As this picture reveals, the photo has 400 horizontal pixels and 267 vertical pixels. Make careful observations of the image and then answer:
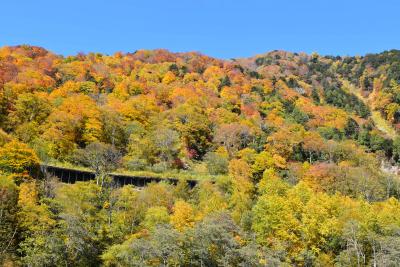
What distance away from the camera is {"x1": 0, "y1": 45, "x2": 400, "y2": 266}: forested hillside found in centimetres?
4028

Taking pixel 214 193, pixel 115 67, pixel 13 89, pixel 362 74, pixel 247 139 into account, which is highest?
pixel 362 74

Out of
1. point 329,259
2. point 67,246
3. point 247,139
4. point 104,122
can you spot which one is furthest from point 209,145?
point 67,246

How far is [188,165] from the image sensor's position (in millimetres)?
79000

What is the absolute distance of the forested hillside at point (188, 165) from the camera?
132ft

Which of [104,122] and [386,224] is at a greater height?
[104,122]

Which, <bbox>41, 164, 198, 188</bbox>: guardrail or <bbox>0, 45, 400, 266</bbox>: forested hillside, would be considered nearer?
<bbox>0, 45, 400, 266</bbox>: forested hillside

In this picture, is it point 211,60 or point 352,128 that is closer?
point 352,128

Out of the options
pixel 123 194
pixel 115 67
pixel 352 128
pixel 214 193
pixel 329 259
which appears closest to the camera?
pixel 329 259

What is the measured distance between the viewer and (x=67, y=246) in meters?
39.3

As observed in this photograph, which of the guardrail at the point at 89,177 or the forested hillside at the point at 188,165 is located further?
the guardrail at the point at 89,177

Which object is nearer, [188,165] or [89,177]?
[89,177]

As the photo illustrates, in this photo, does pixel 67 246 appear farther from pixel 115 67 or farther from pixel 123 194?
pixel 115 67

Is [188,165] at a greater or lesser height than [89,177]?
greater

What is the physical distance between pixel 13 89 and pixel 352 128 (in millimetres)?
74328
